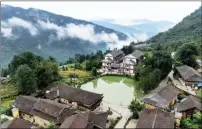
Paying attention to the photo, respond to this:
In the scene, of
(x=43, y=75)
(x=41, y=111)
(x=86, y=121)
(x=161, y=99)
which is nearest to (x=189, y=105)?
(x=161, y=99)

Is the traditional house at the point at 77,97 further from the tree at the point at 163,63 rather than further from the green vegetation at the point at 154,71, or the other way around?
the tree at the point at 163,63

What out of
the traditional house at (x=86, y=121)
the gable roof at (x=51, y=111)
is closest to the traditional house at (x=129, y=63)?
the gable roof at (x=51, y=111)

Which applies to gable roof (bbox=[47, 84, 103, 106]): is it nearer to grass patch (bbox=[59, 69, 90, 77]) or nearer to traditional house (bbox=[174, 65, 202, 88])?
traditional house (bbox=[174, 65, 202, 88])

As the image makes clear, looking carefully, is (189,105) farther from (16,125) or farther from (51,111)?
(16,125)

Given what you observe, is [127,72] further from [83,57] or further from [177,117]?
[177,117]

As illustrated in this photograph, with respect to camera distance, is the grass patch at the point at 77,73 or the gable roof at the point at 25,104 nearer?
the gable roof at the point at 25,104
